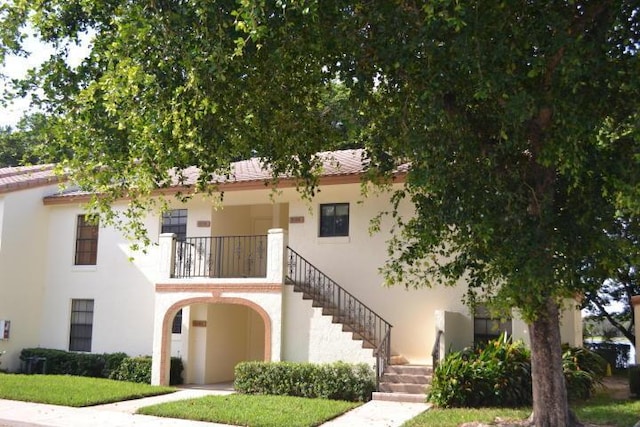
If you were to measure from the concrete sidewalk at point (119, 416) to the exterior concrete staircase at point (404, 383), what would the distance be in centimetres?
28

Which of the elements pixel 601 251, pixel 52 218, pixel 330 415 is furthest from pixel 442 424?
pixel 52 218

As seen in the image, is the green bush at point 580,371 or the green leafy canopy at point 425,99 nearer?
the green leafy canopy at point 425,99

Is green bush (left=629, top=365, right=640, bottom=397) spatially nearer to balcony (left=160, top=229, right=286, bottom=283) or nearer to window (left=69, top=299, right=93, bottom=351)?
balcony (left=160, top=229, right=286, bottom=283)

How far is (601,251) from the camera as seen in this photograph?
29.5 ft

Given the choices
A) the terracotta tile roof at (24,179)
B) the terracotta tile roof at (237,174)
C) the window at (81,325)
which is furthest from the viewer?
the window at (81,325)

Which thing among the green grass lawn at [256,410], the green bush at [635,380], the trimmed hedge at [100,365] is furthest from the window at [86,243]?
the green bush at [635,380]

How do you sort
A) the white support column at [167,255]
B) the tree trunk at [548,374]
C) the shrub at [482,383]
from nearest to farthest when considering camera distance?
the tree trunk at [548,374], the shrub at [482,383], the white support column at [167,255]

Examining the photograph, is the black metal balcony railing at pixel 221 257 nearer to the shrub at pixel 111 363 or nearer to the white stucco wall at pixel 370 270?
the white stucco wall at pixel 370 270

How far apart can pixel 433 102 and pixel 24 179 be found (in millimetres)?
17928

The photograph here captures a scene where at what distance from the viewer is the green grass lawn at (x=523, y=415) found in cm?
1170

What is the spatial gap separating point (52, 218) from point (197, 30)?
16.3 meters

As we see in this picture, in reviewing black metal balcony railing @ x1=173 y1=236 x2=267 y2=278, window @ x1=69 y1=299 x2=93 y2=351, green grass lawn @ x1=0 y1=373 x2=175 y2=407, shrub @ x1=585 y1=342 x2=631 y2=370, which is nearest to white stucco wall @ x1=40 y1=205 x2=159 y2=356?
→ window @ x1=69 y1=299 x2=93 y2=351

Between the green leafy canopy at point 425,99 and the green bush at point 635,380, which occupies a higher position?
the green leafy canopy at point 425,99

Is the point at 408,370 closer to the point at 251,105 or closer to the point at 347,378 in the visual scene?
the point at 347,378
